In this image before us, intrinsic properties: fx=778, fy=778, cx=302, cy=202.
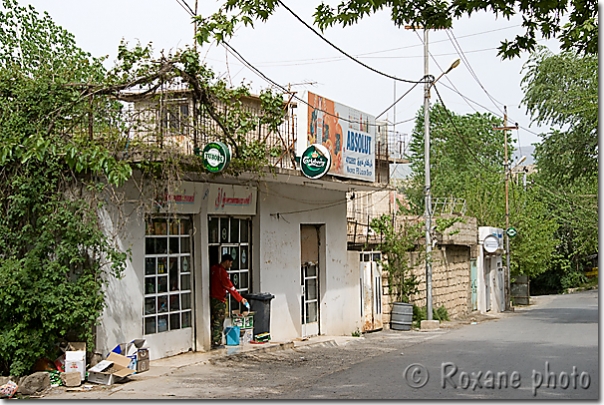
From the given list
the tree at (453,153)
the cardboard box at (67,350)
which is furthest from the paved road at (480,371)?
the tree at (453,153)

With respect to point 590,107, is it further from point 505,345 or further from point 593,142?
point 593,142

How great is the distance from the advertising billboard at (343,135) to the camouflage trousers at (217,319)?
419cm

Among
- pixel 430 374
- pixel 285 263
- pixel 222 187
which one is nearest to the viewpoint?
pixel 430 374

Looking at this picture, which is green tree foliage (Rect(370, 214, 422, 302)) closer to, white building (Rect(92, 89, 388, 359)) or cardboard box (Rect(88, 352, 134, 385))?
white building (Rect(92, 89, 388, 359))

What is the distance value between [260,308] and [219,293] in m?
1.28

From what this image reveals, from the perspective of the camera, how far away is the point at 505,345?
17.6m

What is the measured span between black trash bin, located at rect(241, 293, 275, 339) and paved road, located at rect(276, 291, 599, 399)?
2.40 meters

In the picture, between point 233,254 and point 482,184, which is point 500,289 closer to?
point 482,184

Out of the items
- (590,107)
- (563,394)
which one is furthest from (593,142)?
(563,394)

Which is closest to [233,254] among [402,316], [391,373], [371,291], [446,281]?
[391,373]

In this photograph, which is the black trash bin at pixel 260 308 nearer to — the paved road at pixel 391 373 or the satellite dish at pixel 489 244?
the paved road at pixel 391 373

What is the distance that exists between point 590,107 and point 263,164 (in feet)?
19.6

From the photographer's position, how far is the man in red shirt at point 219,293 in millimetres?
14984

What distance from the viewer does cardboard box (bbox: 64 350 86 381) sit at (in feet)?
36.7
